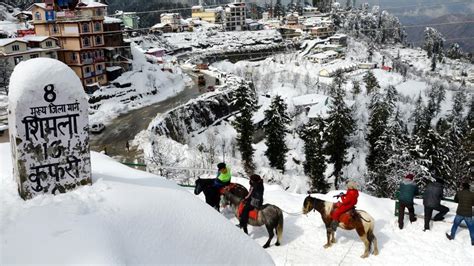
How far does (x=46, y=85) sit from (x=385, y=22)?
19121 centimetres

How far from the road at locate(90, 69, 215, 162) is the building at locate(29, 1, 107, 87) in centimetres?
848

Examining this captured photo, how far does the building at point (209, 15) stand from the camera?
134 meters

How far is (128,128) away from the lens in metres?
40.0

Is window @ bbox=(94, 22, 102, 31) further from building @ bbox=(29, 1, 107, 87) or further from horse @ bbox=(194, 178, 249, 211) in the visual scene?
horse @ bbox=(194, 178, 249, 211)

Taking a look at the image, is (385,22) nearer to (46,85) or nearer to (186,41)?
(186,41)

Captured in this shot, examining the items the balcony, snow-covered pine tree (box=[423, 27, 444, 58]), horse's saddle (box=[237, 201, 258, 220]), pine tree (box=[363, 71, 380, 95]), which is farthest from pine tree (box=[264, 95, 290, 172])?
snow-covered pine tree (box=[423, 27, 444, 58])

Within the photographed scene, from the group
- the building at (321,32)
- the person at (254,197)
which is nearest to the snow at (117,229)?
the person at (254,197)

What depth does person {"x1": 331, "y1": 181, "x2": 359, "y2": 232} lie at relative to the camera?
10.2 m

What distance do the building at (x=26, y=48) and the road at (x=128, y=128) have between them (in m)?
11.8

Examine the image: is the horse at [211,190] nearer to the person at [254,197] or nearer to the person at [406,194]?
the person at [254,197]

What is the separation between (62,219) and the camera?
600cm

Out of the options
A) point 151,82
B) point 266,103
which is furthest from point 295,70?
point 151,82

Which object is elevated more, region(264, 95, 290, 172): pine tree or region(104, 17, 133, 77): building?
region(104, 17, 133, 77): building

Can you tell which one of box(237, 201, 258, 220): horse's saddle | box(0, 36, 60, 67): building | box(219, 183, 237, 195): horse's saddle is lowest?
box(237, 201, 258, 220): horse's saddle
